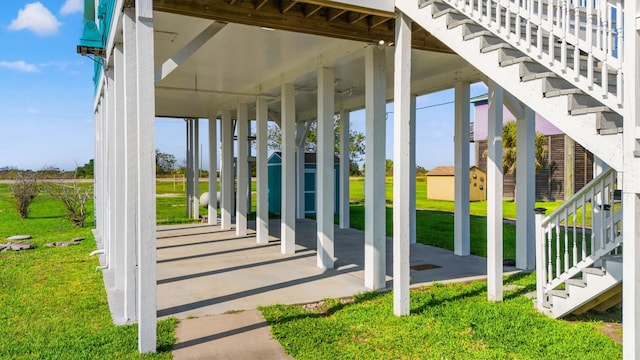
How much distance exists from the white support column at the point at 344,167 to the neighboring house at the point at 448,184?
32.2 ft

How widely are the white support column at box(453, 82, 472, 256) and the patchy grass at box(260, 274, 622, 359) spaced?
8.40 feet

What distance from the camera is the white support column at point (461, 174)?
763 centimetres

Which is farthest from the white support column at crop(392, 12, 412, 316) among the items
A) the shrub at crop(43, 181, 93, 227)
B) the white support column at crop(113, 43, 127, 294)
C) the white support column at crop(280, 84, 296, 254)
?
the shrub at crop(43, 181, 93, 227)

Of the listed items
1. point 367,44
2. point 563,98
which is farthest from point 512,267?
point 563,98

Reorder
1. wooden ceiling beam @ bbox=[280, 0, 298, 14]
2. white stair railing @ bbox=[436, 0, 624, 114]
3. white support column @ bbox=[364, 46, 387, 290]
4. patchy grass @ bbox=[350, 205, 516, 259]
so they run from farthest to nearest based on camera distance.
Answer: patchy grass @ bbox=[350, 205, 516, 259], white support column @ bbox=[364, 46, 387, 290], wooden ceiling beam @ bbox=[280, 0, 298, 14], white stair railing @ bbox=[436, 0, 624, 114]

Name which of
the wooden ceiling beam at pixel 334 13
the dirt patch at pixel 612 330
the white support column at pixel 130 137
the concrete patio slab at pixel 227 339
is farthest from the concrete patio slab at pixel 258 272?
the wooden ceiling beam at pixel 334 13

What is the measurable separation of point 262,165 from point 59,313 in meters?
4.89

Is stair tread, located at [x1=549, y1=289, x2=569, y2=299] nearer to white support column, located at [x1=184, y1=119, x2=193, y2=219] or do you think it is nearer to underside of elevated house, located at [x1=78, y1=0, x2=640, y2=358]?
underside of elevated house, located at [x1=78, y1=0, x2=640, y2=358]

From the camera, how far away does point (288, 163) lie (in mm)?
7805

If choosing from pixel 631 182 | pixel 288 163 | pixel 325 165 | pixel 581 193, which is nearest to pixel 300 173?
pixel 288 163

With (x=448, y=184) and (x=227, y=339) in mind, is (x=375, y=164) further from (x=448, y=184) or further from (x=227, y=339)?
(x=448, y=184)

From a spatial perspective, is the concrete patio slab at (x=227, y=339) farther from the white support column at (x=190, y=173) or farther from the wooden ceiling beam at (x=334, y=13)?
the white support column at (x=190, y=173)

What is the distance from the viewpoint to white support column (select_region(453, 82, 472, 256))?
7629 millimetres

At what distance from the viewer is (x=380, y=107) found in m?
5.53
